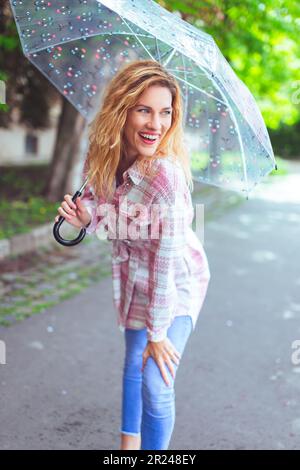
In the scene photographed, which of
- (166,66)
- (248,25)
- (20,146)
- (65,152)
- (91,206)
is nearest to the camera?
(91,206)

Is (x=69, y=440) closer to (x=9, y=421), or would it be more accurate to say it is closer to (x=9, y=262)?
(x=9, y=421)

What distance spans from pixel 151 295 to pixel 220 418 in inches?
51.9

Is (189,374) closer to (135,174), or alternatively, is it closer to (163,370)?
(163,370)

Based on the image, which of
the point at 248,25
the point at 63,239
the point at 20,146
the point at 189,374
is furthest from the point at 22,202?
the point at 63,239

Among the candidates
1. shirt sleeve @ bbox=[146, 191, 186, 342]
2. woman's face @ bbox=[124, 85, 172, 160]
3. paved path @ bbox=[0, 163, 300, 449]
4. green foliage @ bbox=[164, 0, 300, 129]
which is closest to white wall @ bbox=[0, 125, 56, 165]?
green foliage @ bbox=[164, 0, 300, 129]

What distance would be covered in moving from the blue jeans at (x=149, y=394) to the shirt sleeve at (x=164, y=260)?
13 centimetres

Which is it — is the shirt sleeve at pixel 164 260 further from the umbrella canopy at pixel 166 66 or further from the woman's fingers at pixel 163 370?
the umbrella canopy at pixel 166 66

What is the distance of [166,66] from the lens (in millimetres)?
2854

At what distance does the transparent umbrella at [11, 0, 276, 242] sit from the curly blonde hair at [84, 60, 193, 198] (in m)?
0.15

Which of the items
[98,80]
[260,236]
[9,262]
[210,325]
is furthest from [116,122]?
[260,236]

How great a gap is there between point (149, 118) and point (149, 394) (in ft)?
3.54

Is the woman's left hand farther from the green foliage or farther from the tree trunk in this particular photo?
the tree trunk

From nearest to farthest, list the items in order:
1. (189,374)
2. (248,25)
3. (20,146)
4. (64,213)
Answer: (64,213) < (189,374) < (248,25) < (20,146)

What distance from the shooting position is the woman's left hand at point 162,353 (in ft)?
7.86
